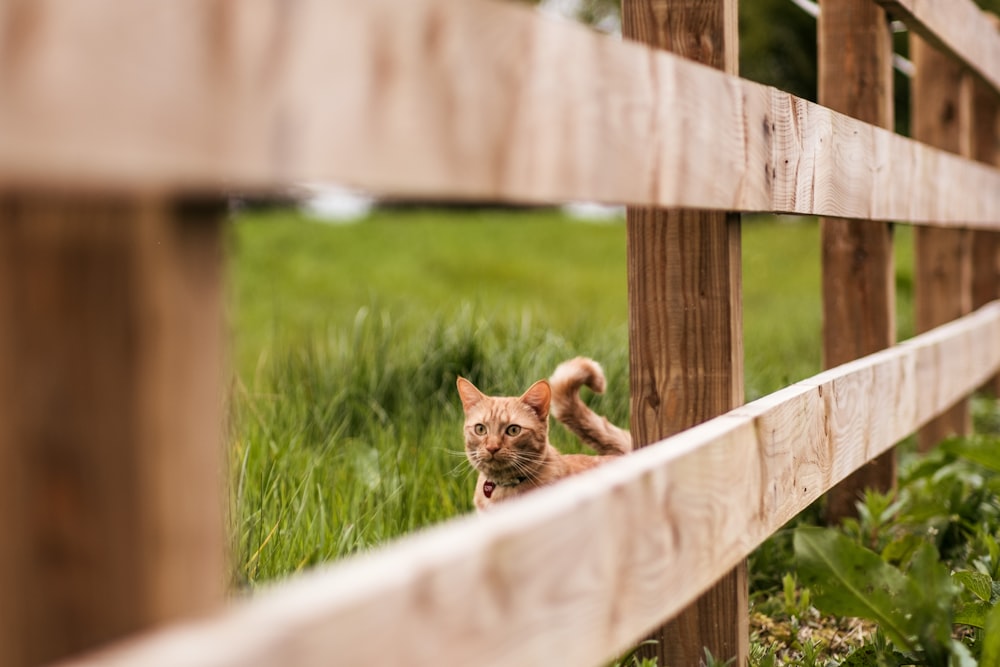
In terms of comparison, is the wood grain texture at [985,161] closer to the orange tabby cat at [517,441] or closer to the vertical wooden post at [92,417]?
the orange tabby cat at [517,441]

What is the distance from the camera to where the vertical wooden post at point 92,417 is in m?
0.70

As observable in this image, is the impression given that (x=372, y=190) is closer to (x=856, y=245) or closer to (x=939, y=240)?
(x=856, y=245)

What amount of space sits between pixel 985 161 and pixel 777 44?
8419mm

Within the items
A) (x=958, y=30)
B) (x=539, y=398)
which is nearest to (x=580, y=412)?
(x=539, y=398)

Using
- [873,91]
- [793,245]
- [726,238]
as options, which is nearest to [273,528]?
[726,238]

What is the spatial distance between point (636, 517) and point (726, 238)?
0.65 metres

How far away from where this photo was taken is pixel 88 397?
716 millimetres

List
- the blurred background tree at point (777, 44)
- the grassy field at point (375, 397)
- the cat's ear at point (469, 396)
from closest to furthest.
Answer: the grassy field at point (375, 397) → the cat's ear at point (469, 396) → the blurred background tree at point (777, 44)

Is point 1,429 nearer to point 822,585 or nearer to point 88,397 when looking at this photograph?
point 88,397

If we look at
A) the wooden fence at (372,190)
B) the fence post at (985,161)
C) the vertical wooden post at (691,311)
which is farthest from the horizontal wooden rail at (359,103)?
the fence post at (985,161)

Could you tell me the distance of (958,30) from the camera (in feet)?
11.9

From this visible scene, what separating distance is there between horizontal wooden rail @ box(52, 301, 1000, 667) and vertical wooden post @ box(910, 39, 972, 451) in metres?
2.58

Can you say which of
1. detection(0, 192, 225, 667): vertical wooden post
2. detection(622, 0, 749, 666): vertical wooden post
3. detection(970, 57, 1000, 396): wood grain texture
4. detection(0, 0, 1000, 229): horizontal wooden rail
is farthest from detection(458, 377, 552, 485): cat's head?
detection(970, 57, 1000, 396): wood grain texture

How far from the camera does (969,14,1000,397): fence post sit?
17.4ft
